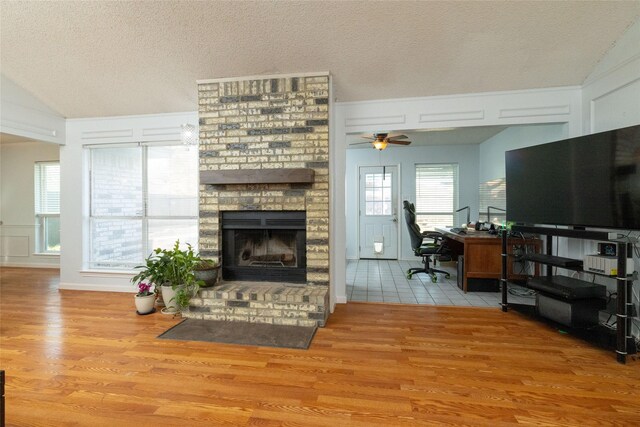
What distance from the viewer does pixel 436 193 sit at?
605cm

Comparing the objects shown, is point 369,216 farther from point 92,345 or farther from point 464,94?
point 92,345

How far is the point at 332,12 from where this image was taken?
233cm

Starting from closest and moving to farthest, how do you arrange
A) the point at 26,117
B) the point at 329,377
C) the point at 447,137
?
the point at 329,377, the point at 26,117, the point at 447,137

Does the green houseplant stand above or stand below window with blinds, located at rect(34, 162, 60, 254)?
below

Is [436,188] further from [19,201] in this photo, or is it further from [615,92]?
[19,201]

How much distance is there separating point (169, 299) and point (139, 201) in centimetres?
173

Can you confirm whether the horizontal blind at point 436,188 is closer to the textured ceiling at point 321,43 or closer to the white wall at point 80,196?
the textured ceiling at point 321,43

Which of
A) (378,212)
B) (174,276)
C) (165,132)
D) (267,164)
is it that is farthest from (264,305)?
(378,212)

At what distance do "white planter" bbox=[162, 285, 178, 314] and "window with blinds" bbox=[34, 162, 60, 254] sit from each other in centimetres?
426

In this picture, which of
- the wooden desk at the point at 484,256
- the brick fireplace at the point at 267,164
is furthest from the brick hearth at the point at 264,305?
the wooden desk at the point at 484,256

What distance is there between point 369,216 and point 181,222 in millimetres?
3733

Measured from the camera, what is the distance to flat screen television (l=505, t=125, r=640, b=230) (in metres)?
2.08

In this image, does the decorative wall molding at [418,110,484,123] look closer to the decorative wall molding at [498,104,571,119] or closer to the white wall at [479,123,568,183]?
the decorative wall molding at [498,104,571,119]

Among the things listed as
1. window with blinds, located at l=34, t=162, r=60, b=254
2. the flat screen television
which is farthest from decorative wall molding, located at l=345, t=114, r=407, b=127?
window with blinds, located at l=34, t=162, r=60, b=254
